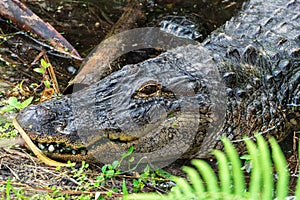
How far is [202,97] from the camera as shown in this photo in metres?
4.10

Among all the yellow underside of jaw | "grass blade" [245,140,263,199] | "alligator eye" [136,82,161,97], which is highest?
"alligator eye" [136,82,161,97]

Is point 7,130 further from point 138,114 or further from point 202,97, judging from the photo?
point 202,97

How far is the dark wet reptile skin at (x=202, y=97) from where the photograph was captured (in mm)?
3639

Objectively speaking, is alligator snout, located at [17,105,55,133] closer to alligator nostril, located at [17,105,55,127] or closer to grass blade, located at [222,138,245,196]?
alligator nostril, located at [17,105,55,127]

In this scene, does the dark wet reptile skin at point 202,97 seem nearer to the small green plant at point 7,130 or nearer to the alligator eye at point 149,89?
the alligator eye at point 149,89

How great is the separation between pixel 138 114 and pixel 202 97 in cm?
62

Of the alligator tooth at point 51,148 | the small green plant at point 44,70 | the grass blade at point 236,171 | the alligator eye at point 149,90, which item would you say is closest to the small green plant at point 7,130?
the alligator tooth at point 51,148

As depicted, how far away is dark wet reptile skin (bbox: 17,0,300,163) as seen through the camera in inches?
143

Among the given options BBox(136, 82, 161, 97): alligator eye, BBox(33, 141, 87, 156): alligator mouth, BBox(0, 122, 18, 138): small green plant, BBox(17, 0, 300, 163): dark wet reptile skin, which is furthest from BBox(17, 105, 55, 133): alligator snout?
BBox(136, 82, 161, 97): alligator eye

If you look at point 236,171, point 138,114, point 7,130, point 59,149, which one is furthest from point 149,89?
point 236,171

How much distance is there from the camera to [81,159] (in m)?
3.70

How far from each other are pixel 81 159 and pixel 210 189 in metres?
1.74

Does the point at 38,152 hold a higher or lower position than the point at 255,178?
lower

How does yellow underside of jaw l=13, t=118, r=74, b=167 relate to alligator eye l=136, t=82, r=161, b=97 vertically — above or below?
below
